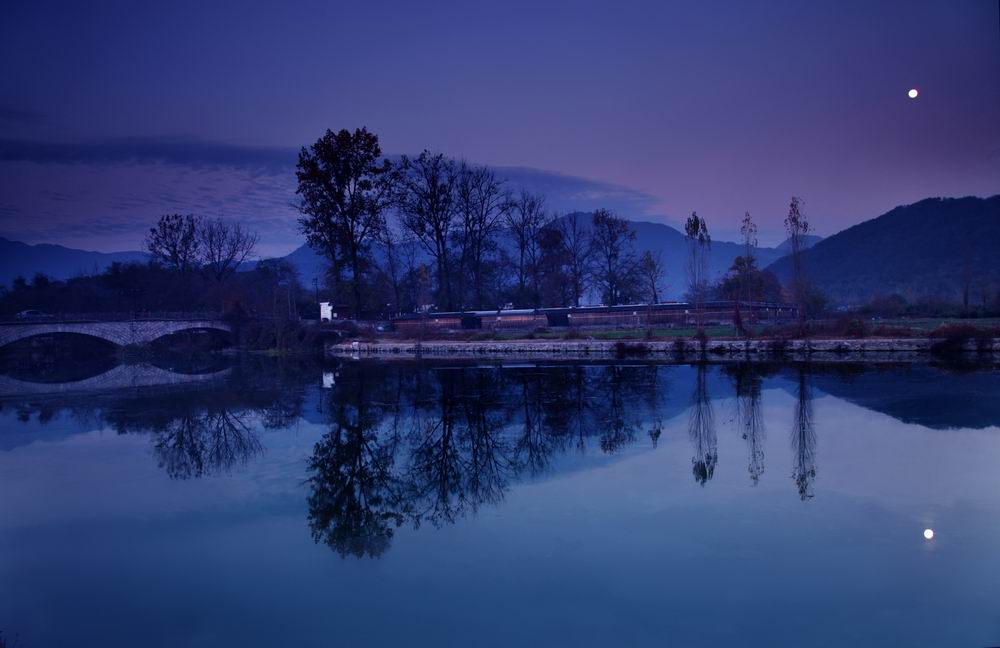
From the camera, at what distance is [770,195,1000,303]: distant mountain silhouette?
85438 millimetres

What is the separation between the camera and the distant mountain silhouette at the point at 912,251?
85.4m

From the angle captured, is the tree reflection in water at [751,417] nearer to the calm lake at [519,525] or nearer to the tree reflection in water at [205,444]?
the calm lake at [519,525]

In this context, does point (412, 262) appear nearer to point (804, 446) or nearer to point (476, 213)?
point (476, 213)

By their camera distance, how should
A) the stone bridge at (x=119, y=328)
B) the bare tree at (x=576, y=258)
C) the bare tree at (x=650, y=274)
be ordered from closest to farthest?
the stone bridge at (x=119, y=328) < the bare tree at (x=650, y=274) < the bare tree at (x=576, y=258)

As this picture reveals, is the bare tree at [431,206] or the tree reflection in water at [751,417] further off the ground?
the bare tree at [431,206]

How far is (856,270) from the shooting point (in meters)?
102

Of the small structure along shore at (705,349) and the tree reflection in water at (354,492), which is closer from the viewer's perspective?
the tree reflection in water at (354,492)

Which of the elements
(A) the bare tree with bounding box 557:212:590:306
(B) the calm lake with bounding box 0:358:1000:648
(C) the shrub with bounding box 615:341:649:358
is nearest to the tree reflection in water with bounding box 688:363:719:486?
(B) the calm lake with bounding box 0:358:1000:648

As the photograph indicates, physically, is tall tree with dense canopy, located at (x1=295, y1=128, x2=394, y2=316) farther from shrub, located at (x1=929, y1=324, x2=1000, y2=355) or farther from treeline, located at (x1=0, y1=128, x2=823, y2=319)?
shrub, located at (x1=929, y1=324, x2=1000, y2=355)

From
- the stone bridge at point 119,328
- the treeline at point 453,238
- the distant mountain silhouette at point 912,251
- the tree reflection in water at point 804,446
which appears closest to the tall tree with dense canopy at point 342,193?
the treeline at point 453,238

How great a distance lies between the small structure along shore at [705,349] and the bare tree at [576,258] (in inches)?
735

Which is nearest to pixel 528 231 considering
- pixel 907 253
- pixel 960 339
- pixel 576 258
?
pixel 576 258

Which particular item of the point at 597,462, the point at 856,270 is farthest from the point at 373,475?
the point at 856,270

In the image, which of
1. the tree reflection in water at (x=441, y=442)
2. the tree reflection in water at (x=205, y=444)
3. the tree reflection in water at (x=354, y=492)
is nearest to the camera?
the tree reflection in water at (x=354, y=492)
